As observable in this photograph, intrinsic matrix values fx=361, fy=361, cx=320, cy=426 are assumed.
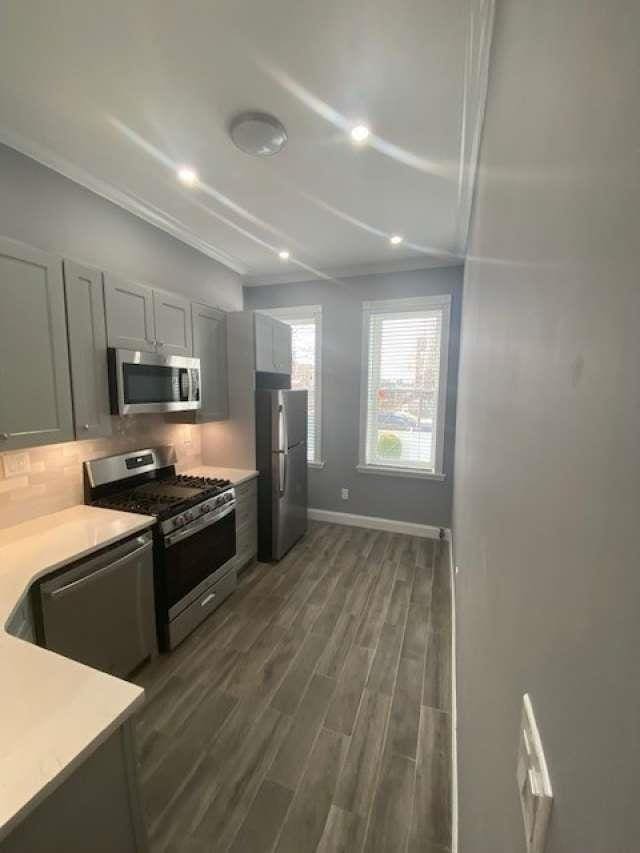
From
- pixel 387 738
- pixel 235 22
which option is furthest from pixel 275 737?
pixel 235 22

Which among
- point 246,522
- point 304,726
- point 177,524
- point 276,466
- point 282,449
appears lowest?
point 304,726

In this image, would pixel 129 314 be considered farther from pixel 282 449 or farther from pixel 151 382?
pixel 282 449

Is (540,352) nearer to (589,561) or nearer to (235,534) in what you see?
(589,561)

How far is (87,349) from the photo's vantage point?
79.1 inches

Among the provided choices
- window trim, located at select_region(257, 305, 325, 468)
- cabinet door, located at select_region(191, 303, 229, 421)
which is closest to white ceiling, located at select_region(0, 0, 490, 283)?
cabinet door, located at select_region(191, 303, 229, 421)

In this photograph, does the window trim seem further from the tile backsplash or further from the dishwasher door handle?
the dishwasher door handle

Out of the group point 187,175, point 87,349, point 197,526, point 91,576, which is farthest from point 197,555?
point 187,175

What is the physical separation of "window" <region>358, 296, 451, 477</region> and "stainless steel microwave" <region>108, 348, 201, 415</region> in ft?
6.03

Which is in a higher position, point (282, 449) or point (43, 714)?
point (282, 449)

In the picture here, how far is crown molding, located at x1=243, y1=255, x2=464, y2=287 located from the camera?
3438 mm

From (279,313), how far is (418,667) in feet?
11.5

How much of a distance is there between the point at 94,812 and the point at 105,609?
1011 millimetres

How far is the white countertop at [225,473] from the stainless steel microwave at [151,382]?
2.06 ft

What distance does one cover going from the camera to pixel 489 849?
2.30 feet
